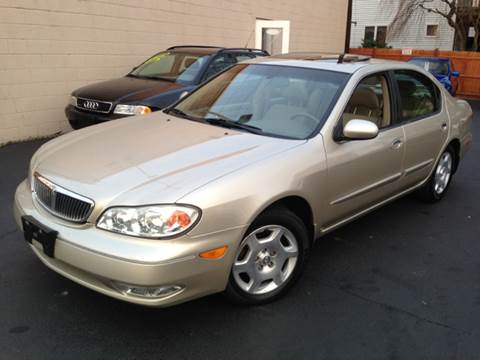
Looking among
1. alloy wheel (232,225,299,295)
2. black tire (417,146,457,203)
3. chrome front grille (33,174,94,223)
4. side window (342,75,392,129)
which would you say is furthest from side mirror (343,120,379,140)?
black tire (417,146,457,203)

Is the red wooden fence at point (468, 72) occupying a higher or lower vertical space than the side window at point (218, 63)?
lower

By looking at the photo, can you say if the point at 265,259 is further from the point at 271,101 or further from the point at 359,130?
the point at 271,101

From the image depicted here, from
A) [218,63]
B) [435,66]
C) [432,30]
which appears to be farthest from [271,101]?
[432,30]

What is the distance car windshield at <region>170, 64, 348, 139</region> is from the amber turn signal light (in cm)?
110

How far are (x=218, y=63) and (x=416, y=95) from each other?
153 inches

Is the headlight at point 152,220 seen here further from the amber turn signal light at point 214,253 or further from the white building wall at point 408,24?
the white building wall at point 408,24

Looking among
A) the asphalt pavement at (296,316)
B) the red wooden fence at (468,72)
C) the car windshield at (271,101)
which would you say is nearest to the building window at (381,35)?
the red wooden fence at (468,72)

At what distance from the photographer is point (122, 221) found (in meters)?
2.59

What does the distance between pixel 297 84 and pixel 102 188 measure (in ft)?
6.20

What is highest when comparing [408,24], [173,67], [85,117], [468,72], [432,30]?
[408,24]

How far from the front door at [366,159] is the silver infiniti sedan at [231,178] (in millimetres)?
A: 15

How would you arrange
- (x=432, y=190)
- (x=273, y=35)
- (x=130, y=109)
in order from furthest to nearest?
(x=273, y=35), (x=130, y=109), (x=432, y=190)

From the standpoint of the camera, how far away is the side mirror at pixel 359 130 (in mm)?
3391

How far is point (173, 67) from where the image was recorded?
Result: 312 inches
